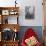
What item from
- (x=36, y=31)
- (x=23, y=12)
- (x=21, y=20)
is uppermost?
(x=23, y=12)

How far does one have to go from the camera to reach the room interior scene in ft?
14.9

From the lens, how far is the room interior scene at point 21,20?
455 cm

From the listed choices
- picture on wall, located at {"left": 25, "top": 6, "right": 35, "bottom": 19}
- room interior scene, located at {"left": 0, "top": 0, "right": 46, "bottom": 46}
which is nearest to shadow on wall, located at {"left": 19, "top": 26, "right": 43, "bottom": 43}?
room interior scene, located at {"left": 0, "top": 0, "right": 46, "bottom": 46}

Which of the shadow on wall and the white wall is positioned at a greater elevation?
the white wall

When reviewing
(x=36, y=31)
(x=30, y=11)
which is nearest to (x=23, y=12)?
(x=30, y=11)

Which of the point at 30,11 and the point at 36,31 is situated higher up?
the point at 30,11

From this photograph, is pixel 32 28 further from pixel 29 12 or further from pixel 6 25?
pixel 6 25

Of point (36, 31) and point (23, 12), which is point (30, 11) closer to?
point (23, 12)

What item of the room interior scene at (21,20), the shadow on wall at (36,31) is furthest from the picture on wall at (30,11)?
the shadow on wall at (36,31)

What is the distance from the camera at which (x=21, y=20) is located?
465 centimetres

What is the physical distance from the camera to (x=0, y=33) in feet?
14.7

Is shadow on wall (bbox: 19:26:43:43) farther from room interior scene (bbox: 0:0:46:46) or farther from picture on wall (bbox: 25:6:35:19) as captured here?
picture on wall (bbox: 25:6:35:19)

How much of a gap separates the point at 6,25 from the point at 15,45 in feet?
2.09

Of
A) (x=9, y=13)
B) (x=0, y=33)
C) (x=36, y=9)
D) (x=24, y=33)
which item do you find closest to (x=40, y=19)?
(x=36, y=9)
